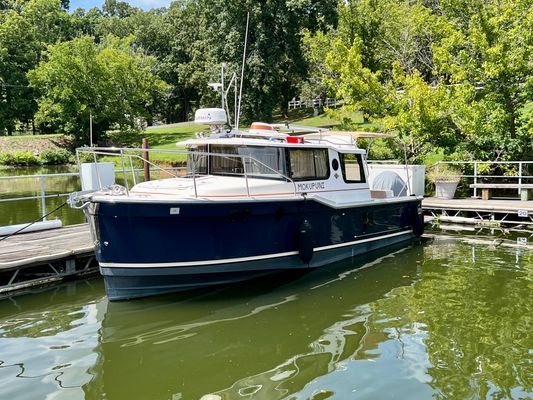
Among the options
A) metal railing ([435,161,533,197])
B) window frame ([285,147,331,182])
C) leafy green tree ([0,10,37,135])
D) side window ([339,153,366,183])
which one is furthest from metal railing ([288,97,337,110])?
window frame ([285,147,331,182])

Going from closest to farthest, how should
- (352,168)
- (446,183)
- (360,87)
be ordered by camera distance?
(352,168) → (446,183) → (360,87)

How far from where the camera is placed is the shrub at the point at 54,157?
39469mm

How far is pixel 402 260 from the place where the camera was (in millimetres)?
11180

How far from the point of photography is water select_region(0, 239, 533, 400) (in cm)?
557

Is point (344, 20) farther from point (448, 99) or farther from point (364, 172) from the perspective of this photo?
point (364, 172)

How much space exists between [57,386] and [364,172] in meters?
7.76

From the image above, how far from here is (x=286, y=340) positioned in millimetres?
6773

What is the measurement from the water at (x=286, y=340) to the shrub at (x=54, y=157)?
3333 cm

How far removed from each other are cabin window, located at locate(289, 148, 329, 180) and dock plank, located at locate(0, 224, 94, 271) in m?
4.24

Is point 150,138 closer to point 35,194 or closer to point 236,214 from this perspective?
point 35,194

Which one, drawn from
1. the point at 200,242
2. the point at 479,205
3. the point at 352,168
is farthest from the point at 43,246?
the point at 479,205

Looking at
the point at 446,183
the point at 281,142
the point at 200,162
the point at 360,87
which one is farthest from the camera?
the point at 360,87

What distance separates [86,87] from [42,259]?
39.7m

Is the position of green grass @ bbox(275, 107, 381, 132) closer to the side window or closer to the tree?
the side window
